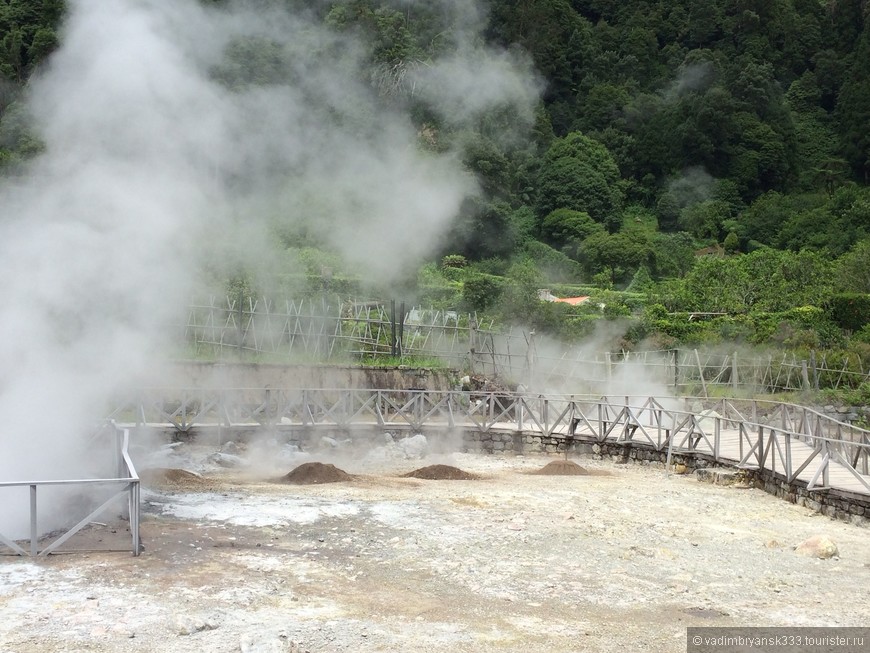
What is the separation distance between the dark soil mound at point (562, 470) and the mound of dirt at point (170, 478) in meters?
5.75

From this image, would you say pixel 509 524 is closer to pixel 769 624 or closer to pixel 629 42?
pixel 769 624

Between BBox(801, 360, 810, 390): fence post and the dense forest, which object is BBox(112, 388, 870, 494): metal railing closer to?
BBox(801, 360, 810, 390): fence post

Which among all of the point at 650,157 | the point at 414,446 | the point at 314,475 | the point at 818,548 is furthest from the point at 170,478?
the point at 650,157

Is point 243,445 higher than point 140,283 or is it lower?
lower

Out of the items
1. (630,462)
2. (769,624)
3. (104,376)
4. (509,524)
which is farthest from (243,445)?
(769,624)

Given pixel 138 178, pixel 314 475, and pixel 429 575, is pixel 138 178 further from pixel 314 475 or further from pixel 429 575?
pixel 429 575

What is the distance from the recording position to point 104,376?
47.1 ft

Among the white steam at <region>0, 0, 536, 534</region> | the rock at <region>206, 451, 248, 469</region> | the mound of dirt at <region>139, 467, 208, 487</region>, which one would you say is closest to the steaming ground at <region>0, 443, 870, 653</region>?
the mound of dirt at <region>139, 467, 208, 487</region>

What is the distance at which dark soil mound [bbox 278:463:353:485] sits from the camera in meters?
15.5

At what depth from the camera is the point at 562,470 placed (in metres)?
17.2

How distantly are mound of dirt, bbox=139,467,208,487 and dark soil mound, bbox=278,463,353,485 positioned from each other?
4.34 feet

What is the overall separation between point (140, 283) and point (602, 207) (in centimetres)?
4015

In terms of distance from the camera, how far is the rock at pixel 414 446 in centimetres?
1988

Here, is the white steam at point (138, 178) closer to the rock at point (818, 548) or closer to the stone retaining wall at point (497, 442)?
the stone retaining wall at point (497, 442)
